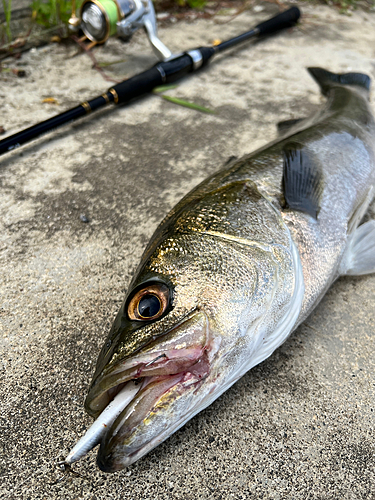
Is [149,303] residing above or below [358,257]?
above

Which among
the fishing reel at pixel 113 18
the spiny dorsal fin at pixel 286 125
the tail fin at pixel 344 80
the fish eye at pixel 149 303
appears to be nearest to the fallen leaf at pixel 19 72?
the fishing reel at pixel 113 18

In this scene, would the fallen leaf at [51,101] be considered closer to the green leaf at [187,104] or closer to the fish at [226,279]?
the green leaf at [187,104]

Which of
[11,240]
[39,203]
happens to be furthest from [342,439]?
[39,203]

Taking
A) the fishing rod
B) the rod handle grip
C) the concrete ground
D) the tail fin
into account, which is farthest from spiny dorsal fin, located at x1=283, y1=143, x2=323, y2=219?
the rod handle grip

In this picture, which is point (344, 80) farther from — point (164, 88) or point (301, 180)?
point (301, 180)

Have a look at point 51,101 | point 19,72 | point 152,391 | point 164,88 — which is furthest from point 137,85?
point 152,391

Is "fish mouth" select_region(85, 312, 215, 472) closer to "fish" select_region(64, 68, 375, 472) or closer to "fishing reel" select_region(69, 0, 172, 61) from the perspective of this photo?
"fish" select_region(64, 68, 375, 472)
